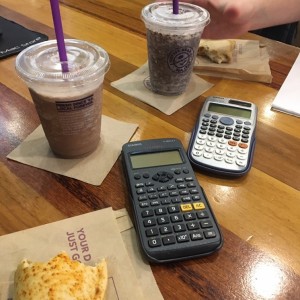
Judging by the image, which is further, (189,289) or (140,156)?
(140,156)

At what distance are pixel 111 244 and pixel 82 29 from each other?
0.71 m

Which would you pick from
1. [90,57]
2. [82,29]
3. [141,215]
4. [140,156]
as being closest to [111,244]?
[141,215]

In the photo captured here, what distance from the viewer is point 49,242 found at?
43 centimetres

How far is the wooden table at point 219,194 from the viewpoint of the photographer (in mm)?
413

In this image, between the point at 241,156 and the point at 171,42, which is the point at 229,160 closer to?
the point at 241,156

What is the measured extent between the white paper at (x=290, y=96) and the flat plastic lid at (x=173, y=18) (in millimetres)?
216

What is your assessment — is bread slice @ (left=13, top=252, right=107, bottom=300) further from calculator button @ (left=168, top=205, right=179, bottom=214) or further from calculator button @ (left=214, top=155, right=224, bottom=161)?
calculator button @ (left=214, top=155, right=224, bottom=161)

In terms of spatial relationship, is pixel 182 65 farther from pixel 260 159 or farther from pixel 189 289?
pixel 189 289

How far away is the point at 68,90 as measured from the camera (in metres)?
0.49

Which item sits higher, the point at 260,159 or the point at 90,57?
the point at 90,57

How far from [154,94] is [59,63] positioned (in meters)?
0.26

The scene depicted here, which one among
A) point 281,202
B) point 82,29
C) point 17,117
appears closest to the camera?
point 281,202

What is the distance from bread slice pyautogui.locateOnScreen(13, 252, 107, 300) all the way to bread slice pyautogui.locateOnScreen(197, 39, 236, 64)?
1.88 feet

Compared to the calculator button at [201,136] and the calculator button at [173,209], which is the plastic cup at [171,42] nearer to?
the calculator button at [201,136]
